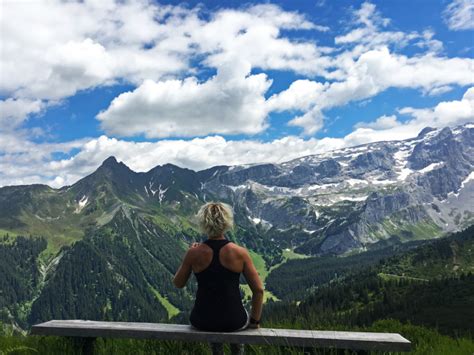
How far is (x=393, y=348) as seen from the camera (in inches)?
286

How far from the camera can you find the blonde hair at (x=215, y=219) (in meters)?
8.52

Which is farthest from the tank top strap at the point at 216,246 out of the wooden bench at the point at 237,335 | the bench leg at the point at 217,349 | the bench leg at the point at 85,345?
the bench leg at the point at 85,345

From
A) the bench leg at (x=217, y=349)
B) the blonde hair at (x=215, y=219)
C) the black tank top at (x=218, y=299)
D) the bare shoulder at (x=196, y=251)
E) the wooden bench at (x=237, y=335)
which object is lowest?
the bench leg at (x=217, y=349)

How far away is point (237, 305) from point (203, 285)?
79 cm

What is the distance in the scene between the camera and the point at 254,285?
337 inches

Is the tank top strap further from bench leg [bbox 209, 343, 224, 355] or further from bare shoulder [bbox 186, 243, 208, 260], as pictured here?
bench leg [bbox 209, 343, 224, 355]

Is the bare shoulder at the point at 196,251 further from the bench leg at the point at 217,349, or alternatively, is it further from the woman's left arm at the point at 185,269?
the bench leg at the point at 217,349

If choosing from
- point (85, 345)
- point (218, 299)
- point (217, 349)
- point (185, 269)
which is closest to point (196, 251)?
point (185, 269)

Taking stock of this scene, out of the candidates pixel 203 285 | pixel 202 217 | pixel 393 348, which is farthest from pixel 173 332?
pixel 393 348

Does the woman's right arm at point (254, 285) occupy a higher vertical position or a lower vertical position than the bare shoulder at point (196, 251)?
lower

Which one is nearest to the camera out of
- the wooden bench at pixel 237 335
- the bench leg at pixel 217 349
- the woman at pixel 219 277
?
the wooden bench at pixel 237 335

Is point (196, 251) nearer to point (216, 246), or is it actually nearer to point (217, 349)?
point (216, 246)

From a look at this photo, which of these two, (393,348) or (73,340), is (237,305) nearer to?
(393,348)

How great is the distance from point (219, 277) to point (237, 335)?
116 centimetres
